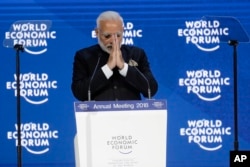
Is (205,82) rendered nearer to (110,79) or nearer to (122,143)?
(110,79)

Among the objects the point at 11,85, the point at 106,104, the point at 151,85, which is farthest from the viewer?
the point at 11,85

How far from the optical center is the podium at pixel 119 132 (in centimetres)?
320

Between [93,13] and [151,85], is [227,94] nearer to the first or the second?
[93,13]

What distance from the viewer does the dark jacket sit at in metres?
3.85

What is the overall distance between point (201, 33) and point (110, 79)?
1846 mm

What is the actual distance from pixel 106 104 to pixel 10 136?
102 inches

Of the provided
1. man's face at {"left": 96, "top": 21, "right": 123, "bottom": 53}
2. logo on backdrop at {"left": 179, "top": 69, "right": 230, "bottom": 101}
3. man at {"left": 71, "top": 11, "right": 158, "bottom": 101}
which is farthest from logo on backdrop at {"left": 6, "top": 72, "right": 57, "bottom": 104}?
man's face at {"left": 96, "top": 21, "right": 123, "bottom": 53}

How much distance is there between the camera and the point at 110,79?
4.02 m

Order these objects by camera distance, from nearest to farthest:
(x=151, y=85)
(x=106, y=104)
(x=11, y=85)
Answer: (x=106, y=104) → (x=151, y=85) → (x=11, y=85)

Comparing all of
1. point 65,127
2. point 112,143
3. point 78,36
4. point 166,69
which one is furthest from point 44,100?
point 112,143

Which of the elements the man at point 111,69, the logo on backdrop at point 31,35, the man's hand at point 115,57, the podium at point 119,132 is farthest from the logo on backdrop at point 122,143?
the logo on backdrop at point 31,35

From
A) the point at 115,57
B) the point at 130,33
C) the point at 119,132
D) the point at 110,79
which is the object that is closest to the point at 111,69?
the point at 115,57

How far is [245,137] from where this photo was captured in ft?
18.7

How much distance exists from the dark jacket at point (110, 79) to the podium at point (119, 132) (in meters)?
0.56
